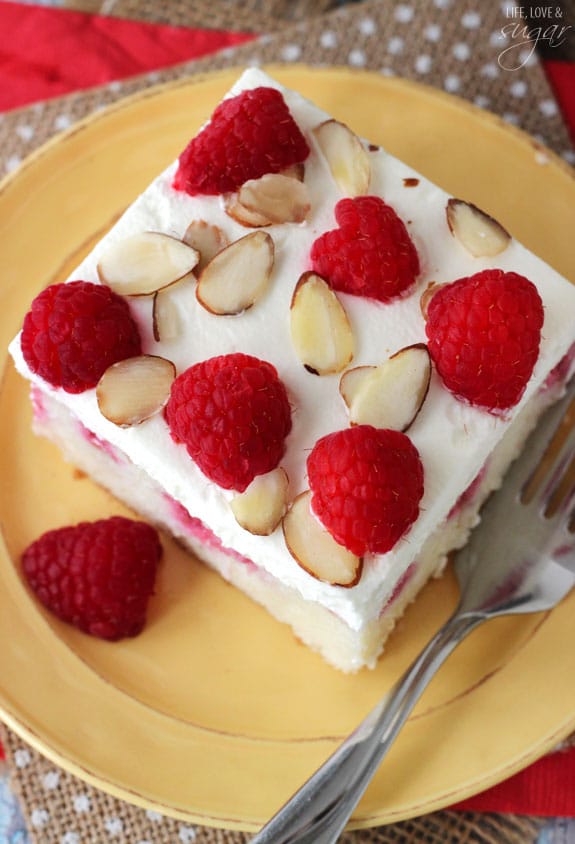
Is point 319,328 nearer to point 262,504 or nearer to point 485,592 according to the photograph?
point 262,504

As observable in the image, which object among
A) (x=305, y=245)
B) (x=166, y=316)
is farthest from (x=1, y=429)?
(x=305, y=245)

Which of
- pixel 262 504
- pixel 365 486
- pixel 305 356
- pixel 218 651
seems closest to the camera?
pixel 365 486

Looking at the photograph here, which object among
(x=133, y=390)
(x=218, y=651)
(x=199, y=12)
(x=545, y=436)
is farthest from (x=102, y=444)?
(x=199, y=12)

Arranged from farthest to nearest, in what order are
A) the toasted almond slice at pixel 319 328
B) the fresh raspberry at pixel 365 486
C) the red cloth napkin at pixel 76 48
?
the red cloth napkin at pixel 76 48 < the toasted almond slice at pixel 319 328 < the fresh raspberry at pixel 365 486

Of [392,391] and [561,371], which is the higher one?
[561,371]

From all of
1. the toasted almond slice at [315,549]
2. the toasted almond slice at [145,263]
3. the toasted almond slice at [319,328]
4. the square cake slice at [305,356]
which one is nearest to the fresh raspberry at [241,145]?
the square cake slice at [305,356]

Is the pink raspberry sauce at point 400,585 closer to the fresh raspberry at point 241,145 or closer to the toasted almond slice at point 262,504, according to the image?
the toasted almond slice at point 262,504
